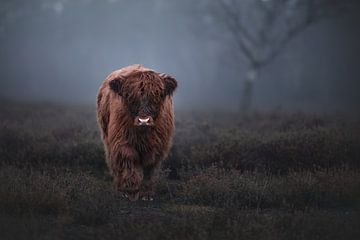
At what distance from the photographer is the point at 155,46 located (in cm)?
8431

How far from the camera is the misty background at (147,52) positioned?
52.4 metres

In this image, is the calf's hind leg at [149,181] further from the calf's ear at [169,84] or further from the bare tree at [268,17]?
the bare tree at [268,17]

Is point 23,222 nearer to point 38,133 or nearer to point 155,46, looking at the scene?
point 38,133

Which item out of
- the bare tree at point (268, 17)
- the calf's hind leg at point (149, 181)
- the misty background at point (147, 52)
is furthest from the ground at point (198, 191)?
the misty background at point (147, 52)

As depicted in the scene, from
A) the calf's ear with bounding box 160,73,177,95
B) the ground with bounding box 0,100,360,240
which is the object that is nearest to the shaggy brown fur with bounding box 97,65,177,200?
the calf's ear with bounding box 160,73,177,95

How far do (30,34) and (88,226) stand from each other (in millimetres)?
68732

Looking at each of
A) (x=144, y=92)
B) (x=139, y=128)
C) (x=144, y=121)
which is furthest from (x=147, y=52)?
(x=144, y=121)

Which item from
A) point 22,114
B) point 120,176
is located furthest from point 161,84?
point 22,114

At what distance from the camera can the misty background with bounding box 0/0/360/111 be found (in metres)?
52.4

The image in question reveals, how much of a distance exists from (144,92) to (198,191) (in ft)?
5.10

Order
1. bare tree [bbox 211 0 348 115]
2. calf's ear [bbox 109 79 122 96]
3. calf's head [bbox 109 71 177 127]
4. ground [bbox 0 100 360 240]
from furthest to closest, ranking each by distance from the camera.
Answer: bare tree [bbox 211 0 348 115], calf's ear [bbox 109 79 122 96], calf's head [bbox 109 71 177 127], ground [bbox 0 100 360 240]

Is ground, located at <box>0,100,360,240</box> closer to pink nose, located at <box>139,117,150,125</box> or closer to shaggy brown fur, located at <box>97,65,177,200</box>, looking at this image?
shaggy brown fur, located at <box>97,65,177,200</box>

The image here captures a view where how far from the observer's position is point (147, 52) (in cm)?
8712

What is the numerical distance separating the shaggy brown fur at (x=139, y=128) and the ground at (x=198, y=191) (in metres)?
0.31
